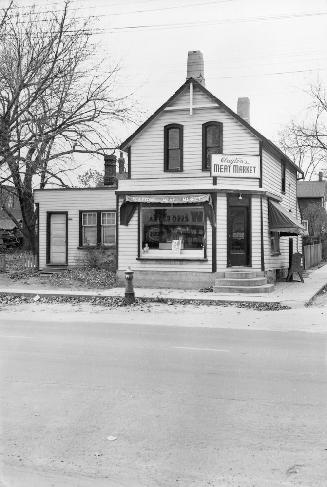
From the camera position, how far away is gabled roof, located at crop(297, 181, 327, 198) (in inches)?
2333

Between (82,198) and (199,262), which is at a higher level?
(82,198)

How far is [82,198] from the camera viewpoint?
23938 mm

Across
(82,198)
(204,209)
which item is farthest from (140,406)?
(82,198)

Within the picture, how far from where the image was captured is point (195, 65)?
21750 millimetres

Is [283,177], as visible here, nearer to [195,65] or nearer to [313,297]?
[195,65]

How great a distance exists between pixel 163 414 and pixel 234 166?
566 inches

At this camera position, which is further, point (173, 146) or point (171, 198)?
point (173, 146)

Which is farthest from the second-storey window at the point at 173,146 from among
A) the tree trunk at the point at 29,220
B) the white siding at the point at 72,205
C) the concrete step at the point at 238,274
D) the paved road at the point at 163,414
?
the tree trunk at the point at 29,220

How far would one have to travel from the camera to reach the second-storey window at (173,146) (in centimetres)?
2027

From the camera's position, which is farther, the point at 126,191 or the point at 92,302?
the point at 126,191

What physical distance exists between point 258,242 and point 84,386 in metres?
13.6

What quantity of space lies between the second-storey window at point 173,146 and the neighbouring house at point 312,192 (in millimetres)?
40800

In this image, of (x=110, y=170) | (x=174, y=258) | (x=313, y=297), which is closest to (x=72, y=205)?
(x=110, y=170)

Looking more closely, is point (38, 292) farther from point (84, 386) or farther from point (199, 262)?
point (84, 386)
